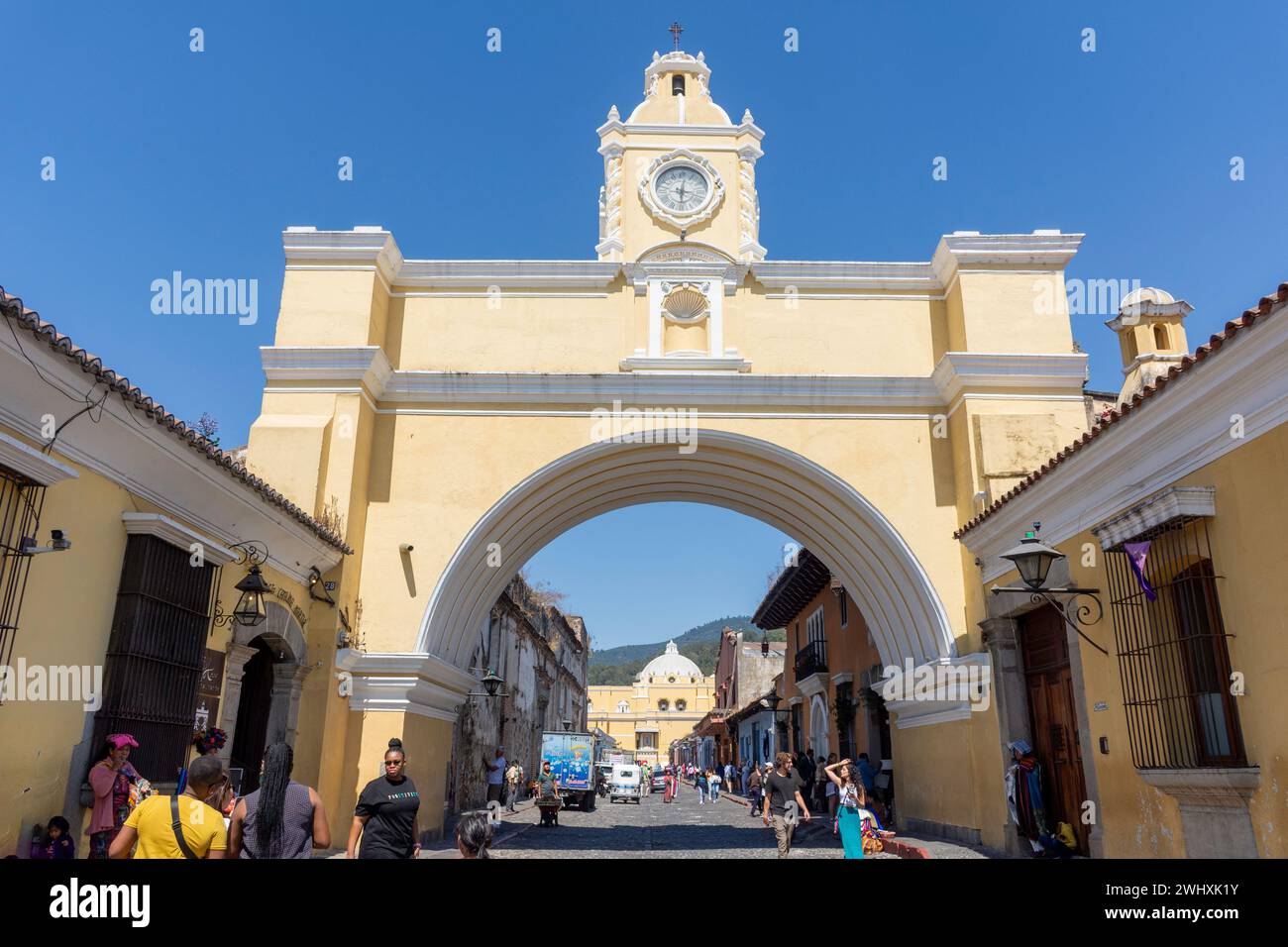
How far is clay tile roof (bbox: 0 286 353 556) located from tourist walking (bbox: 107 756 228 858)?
10.6 feet

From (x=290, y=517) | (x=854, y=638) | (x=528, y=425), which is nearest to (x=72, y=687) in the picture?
(x=290, y=517)

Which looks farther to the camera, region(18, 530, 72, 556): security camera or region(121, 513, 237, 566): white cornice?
region(121, 513, 237, 566): white cornice

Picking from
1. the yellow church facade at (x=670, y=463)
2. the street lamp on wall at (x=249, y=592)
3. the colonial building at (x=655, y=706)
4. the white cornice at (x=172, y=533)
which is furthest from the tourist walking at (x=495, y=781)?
the colonial building at (x=655, y=706)

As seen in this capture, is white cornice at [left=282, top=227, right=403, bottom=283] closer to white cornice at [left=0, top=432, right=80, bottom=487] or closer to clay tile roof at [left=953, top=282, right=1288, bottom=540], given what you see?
white cornice at [left=0, top=432, right=80, bottom=487]

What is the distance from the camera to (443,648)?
12844 millimetres

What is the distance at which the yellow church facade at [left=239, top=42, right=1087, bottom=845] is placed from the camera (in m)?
12.0

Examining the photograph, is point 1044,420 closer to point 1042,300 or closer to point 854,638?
point 1042,300

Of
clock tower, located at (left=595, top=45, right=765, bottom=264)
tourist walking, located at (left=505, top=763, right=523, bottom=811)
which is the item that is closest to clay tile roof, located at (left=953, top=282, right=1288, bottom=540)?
clock tower, located at (left=595, top=45, right=765, bottom=264)

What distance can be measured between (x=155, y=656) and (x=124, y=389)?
7.93 feet

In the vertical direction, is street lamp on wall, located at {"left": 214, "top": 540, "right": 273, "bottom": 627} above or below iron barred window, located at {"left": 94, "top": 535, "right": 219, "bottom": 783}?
above

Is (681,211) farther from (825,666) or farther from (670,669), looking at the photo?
(670,669)

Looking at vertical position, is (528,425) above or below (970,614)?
above
